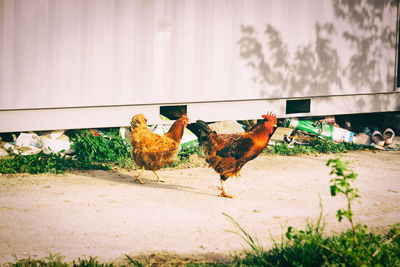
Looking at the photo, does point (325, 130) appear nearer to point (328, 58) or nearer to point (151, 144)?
point (328, 58)

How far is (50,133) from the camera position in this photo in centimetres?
782

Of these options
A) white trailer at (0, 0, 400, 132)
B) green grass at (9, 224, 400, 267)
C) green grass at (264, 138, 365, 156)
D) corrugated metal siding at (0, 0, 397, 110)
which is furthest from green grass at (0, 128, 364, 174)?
green grass at (9, 224, 400, 267)

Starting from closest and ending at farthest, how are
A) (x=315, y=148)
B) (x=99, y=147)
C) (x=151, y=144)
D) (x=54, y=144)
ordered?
(x=151, y=144) < (x=99, y=147) < (x=54, y=144) < (x=315, y=148)

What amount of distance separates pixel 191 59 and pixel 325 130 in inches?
111

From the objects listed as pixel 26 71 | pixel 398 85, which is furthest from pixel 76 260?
pixel 398 85

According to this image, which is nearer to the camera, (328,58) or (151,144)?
(151,144)

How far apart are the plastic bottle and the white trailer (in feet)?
0.88

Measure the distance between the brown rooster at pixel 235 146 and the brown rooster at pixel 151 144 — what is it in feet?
1.57

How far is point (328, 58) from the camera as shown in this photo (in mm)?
9508

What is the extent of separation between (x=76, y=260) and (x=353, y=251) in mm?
2096

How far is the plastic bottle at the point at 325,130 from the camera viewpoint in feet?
30.5

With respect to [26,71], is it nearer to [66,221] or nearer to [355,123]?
[66,221]

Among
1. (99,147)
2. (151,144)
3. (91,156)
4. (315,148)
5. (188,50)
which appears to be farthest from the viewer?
(315,148)

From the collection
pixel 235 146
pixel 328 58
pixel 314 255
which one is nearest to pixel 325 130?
pixel 328 58
